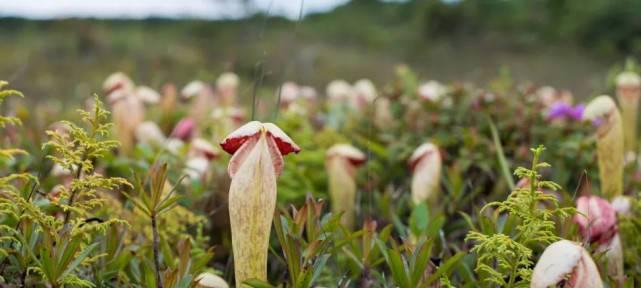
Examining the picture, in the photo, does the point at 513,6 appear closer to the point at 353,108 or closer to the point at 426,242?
the point at 353,108

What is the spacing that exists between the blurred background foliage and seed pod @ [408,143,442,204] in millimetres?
8725

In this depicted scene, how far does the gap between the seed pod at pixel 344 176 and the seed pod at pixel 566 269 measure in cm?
93

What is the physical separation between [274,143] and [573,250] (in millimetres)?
440

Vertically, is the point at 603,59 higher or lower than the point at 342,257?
higher

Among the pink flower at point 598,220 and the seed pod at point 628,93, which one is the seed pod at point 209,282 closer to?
the pink flower at point 598,220

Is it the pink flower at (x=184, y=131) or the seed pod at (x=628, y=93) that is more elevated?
the seed pod at (x=628, y=93)

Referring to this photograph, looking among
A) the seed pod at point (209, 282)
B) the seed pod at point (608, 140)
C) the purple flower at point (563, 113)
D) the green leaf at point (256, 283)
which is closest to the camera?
the green leaf at point (256, 283)

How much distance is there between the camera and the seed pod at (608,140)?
55.8 inches

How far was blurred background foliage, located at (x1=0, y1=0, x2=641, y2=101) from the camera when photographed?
11906 millimetres

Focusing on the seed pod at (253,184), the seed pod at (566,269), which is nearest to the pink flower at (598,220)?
the seed pod at (566,269)

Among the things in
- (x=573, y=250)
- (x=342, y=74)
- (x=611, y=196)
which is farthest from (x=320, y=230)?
(x=342, y=74)

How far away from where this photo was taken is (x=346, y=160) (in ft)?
5.65

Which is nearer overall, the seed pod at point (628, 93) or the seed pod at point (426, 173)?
the seed pod at point (426, 173)

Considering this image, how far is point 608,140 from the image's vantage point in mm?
1466
